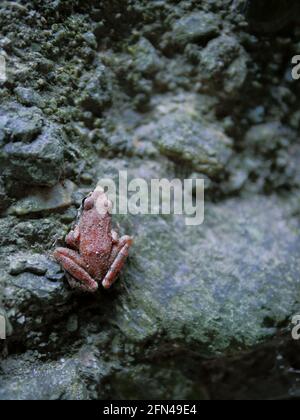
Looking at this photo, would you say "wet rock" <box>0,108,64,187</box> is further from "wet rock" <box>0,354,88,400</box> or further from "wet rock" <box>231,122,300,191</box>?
"wet rock" <box>231,122,300,191</box>

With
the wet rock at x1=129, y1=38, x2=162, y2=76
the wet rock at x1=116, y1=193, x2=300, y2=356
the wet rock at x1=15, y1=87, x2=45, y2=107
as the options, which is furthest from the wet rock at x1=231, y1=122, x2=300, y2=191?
the wet rock at x1=15, y1=87, x2=45, y2=107

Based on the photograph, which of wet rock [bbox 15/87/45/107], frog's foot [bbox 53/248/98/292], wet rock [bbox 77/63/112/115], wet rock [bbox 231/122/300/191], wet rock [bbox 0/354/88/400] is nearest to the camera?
wet rock [bbox 0/354/88/400]

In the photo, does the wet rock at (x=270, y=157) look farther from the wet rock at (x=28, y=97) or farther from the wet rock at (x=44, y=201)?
the wet rock at (x=28, y=97)

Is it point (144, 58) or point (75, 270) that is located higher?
point (144, 58)

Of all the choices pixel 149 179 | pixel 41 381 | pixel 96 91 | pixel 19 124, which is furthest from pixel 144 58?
pixel 41 381

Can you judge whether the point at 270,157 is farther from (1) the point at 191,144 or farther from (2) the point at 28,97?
(2) the point at 28,97

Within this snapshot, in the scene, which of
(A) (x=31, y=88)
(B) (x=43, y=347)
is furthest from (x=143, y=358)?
(A) (x=31, y=88)
